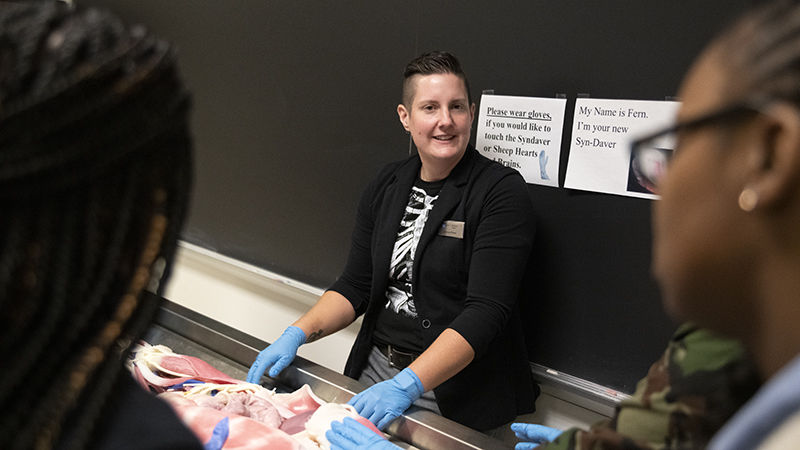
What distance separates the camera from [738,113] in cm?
46

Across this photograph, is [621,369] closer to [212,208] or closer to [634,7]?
[634,7]

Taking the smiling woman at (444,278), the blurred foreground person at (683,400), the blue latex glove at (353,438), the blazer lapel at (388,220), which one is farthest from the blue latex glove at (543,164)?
the blurred foreground person at (683,400)

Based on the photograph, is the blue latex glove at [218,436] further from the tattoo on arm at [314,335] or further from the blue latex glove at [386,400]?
the tattoo on arm at [314,335]

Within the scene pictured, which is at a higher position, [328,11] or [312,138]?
[328,11]

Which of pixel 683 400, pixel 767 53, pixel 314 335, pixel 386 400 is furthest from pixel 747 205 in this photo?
pixel 314 335

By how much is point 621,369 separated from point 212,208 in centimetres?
210

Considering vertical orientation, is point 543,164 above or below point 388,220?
above

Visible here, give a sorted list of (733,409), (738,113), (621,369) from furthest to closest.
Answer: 1. (621,369)
2. (733,409)
3. (738,113)

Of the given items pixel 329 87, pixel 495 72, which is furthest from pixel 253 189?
pixel 495 72

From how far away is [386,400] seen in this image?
147 centimetres

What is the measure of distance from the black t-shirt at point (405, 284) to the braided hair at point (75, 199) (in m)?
1.41

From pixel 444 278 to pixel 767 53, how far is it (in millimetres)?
1422

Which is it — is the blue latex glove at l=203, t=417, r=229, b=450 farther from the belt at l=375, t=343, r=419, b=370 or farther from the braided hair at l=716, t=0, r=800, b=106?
the braided hair at l=716, t=0, r=800, b=106

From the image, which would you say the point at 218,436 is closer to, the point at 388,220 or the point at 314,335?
the point at 314,335
